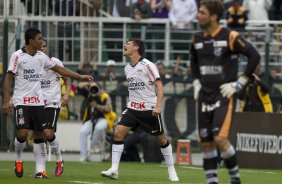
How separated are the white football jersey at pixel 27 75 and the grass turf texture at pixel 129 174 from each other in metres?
1.26

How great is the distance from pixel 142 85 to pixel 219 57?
17.4ft

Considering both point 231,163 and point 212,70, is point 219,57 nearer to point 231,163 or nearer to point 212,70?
point 212,70

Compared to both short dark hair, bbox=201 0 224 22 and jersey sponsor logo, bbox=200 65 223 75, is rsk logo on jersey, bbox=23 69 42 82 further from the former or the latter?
short dark hair, bbox=201 0 224 22

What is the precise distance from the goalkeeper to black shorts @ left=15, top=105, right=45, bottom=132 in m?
5.26

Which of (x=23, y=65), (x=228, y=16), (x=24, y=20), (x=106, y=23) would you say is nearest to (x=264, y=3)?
(x=228, y=16)

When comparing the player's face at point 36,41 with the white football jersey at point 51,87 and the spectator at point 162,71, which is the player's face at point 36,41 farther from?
the spectator at point 162,71

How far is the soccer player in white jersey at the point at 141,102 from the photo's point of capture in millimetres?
17797

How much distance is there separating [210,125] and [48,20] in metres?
16.2

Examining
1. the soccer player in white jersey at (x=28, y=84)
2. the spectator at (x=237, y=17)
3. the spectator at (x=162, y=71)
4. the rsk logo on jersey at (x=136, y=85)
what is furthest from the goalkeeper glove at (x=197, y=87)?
the spectator at (x=237, y=17)

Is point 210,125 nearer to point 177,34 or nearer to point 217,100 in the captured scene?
point 217,100

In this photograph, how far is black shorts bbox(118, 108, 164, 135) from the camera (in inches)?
706

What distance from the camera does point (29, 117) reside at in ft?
57.8

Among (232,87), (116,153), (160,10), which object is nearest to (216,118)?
(232,87)

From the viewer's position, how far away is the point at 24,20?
93.4ft
